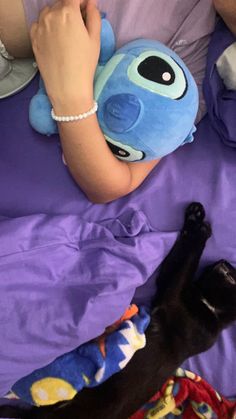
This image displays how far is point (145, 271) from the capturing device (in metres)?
0.83

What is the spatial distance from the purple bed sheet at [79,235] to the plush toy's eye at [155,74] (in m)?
0.23

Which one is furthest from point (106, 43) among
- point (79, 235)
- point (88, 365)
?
point (88, 365)

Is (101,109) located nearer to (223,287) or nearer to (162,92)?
(162,92)

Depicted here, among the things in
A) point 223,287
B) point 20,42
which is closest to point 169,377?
point 223,287

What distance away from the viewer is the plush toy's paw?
0.75m

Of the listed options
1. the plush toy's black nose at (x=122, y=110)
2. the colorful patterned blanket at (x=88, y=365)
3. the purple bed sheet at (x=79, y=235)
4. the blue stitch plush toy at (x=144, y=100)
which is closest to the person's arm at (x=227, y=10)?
the purple bed sheet at (x=79, y=235)

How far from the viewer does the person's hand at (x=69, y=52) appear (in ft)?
2.17

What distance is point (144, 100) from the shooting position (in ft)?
2.10

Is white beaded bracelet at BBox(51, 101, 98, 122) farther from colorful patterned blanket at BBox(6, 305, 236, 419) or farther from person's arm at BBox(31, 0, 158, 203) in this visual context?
colorful patterned blanket at BBox(6, 305, 236, 419)

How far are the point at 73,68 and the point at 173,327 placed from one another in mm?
586

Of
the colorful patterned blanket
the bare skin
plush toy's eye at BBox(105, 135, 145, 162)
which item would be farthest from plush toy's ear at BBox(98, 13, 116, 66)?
the colorful patterned blanket

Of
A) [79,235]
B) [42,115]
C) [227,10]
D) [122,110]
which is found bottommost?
[79,235]

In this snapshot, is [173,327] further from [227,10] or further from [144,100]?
[227,10]

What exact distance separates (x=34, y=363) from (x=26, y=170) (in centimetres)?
37
